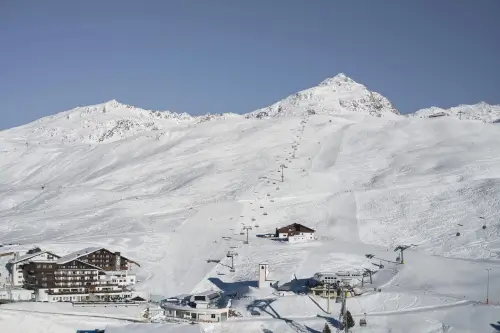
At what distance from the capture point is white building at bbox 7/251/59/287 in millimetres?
50281

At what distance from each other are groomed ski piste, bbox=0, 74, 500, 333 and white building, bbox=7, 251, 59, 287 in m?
4.63

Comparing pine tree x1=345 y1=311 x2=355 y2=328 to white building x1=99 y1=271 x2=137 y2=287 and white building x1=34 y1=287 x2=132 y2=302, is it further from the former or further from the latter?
white building x1=99 y1=271 x2=137 y2=287

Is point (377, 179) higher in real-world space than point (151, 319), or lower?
A: higher

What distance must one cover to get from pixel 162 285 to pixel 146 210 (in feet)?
91.5

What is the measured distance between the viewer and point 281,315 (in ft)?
131

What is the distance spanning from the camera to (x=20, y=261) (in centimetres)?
5062

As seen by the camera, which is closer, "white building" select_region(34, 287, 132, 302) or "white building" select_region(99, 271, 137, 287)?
"white building" select_region(34, 287, 132, 302)

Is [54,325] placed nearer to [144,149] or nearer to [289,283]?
[289,283]

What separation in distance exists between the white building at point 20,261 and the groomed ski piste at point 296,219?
182 inches

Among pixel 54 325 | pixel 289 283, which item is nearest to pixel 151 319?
pixel 54 325

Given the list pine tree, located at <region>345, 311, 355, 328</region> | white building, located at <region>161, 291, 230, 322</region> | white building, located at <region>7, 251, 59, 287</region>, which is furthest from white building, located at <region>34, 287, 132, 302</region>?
pine tree, located at <region>345, 311, 355, 328</region>

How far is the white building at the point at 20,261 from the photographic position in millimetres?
50281

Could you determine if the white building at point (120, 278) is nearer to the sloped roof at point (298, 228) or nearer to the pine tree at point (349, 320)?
the sloped roof at point (298, 228)

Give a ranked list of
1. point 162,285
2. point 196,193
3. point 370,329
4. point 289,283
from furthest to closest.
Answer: point 196,193 < point 162,285 < point 289,283 < point 370,329
